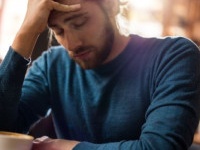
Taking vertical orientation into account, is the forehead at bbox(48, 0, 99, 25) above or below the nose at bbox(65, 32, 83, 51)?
above

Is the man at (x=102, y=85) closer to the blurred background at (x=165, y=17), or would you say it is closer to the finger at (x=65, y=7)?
the finger at (x=65, y=7)

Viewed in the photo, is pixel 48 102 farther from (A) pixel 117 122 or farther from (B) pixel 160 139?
(B) pixel 160 139

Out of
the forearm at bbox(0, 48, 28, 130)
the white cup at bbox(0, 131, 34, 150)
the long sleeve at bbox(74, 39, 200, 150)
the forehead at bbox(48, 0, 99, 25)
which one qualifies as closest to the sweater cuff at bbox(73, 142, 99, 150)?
the long sleeve at bbox(74, 39, 200, 150)

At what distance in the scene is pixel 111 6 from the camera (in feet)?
4.17

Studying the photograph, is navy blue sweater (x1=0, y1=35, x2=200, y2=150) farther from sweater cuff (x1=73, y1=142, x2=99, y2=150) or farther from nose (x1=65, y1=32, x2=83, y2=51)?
nose (x1=65, y1=32, x2=83, y2=51)

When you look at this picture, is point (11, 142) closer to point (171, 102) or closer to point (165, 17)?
point (171, 102)

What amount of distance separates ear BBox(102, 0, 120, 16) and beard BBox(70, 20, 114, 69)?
5 centimetres

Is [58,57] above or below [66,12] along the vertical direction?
below

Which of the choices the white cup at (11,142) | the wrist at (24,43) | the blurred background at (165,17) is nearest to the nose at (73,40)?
the wrist at (24,43)

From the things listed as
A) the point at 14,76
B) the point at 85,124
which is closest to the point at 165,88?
the point at 85,124

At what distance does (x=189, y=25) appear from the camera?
4523mm

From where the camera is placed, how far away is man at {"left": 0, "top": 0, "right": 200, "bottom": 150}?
0.99 meters

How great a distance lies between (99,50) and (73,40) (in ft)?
0.33

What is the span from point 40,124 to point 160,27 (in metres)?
3.18
